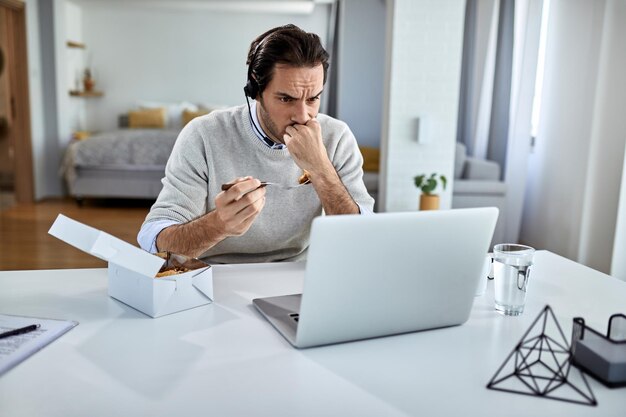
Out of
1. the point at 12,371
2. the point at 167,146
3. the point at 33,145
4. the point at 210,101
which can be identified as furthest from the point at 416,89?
the point at 210,101

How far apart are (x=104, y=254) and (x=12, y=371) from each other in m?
0.20

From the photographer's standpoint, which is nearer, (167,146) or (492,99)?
(492,99)

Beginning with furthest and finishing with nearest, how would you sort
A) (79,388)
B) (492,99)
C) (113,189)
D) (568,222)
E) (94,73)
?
(94,73) → (113,189) → (492,99) → (568,222) → (79,388)

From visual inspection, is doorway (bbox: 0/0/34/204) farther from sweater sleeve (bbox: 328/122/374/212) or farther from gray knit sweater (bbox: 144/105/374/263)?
sweater sleeve (bbox: 328/122/374/212)

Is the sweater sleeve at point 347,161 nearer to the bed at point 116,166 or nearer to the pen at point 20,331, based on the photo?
the pen at point 20,331

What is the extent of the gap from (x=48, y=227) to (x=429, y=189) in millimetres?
3094

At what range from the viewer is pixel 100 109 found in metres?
7.76

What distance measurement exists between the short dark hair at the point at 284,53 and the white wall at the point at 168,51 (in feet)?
21.4

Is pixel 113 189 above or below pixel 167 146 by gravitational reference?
below

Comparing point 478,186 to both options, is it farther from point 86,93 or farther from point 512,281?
point 86,93

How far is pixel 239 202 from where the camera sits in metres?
1.19

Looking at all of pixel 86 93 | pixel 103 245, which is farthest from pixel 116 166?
pixel 103 245

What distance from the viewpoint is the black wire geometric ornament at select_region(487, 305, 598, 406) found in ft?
2.51

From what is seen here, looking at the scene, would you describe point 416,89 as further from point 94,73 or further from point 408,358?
point 94,73
